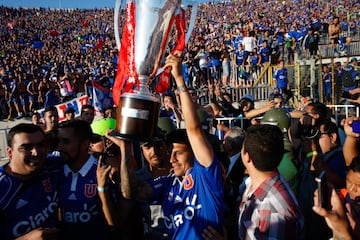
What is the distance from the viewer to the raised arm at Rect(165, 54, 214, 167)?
239 centimetres

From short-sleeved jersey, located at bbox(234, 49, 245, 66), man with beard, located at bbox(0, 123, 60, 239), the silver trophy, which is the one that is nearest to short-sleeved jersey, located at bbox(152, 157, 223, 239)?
the silver trophy

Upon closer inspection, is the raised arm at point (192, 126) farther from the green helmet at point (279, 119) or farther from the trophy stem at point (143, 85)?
the green helmet at point (279, 119)

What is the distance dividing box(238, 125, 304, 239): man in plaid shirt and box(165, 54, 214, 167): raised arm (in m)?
0.23

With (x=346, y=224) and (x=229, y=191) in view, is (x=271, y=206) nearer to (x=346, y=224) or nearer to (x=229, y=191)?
(x=346, y=224)

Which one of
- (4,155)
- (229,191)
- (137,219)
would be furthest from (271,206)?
(4,155)

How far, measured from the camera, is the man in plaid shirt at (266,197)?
2.03 metres

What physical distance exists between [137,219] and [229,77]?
12.5 m

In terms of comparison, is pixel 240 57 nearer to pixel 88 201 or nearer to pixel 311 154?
pixel 311 154

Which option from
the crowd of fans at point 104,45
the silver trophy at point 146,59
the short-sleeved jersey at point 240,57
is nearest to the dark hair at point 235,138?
the silver trophy at point 146,59

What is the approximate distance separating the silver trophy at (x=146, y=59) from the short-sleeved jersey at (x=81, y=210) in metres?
0.48

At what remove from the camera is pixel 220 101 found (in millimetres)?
7668

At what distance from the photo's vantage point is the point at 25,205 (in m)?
2.48

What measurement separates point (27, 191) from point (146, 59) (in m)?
1.20

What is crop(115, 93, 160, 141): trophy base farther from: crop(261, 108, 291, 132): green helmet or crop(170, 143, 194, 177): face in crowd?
crop(261, 108, 291, 132): green helmet
